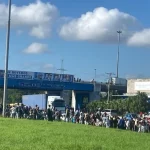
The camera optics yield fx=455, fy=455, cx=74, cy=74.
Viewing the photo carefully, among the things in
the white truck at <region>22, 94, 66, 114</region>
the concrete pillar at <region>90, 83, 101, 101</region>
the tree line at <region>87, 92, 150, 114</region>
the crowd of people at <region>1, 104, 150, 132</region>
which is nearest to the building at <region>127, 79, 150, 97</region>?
the concrete pillar at <region>90, 83, 101, 101</region>

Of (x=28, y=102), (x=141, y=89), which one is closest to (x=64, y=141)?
(x=28, y=102)

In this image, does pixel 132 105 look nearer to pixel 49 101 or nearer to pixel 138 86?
pixel 138 86

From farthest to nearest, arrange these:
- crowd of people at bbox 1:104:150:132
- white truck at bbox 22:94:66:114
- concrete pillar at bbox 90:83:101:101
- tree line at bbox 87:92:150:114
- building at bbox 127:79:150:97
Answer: concrete pillar at bbox 90:83:101:101 < building at bbox 127:79:150:97 < tree line at bbox 87:92:150:114 < white truck at bbox 22:94:66:114 < crowd of people at bbox 1:104:150:132

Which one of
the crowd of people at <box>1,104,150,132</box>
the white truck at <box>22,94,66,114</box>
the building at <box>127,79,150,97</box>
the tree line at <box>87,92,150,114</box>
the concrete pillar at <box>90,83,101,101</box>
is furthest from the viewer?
the concrete pillar at <box>90,83,101,101</box>

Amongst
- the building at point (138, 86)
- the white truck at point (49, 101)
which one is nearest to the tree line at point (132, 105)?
the building at point (138, 86)

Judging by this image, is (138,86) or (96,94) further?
(96,94)

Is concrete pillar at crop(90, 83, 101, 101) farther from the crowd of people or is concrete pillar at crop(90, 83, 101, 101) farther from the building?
the crowd of people

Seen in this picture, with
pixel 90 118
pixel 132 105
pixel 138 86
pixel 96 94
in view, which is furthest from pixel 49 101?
pixel 138 86

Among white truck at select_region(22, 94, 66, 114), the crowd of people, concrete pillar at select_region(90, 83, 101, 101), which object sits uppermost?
concrete pillar at select_region(90, 83, 101, 101)

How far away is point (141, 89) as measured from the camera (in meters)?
94.0

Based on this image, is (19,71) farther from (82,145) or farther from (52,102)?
(82,145)

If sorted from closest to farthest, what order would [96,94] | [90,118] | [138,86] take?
[90,118] < [138,86] < [96,94]

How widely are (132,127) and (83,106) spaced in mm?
51754

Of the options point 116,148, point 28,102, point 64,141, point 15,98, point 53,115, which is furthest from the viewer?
point 15,98
